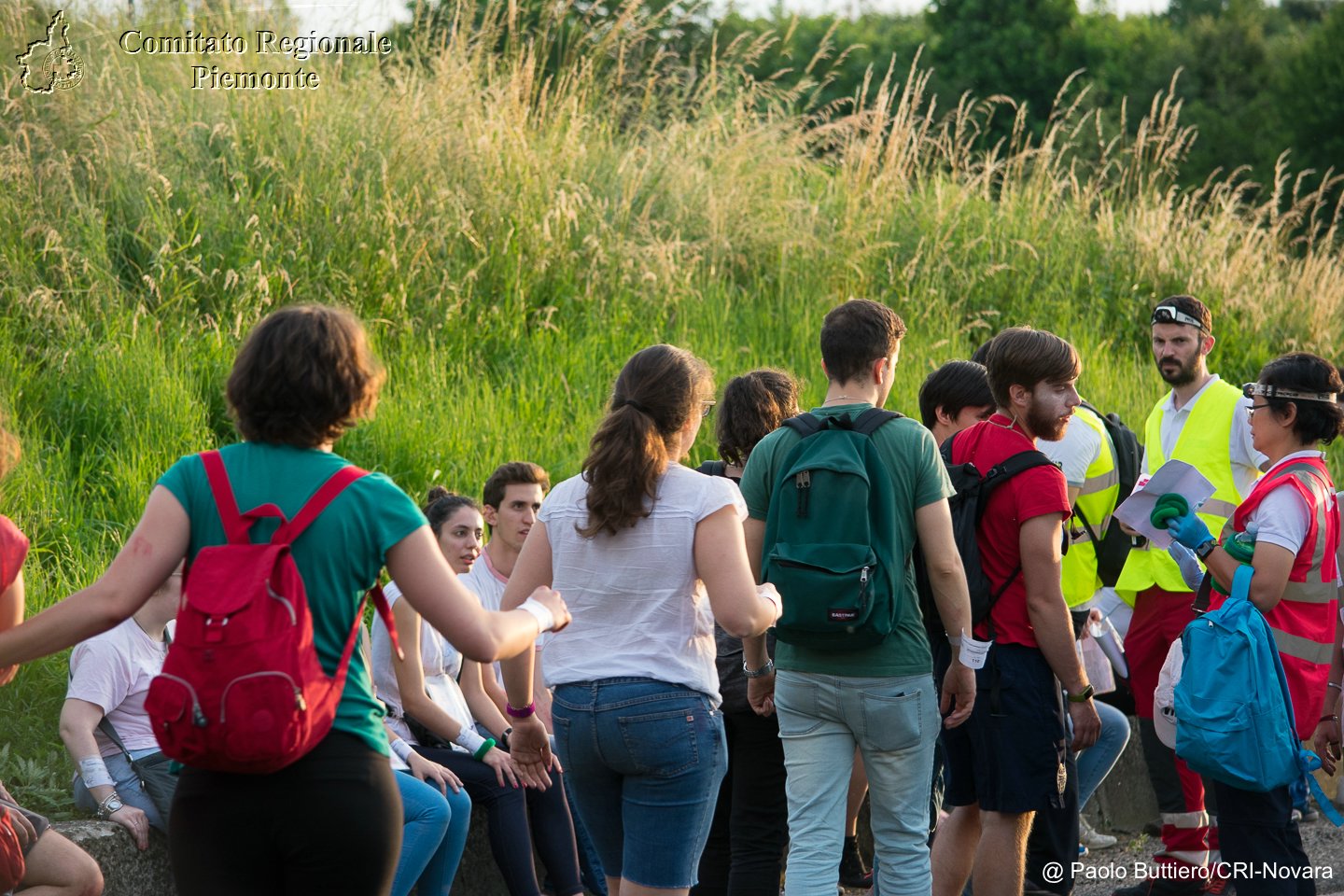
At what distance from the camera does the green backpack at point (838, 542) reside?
3912mm

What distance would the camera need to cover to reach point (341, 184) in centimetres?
845

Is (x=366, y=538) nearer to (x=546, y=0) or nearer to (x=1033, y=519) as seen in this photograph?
(x=1033, y=519)

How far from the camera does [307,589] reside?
2.58 m

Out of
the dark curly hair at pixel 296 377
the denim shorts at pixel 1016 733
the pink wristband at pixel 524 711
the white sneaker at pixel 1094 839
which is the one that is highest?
the dark curly hair at pixel 296 377

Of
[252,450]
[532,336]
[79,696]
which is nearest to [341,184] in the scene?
[532,336]

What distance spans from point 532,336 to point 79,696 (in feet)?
14.1

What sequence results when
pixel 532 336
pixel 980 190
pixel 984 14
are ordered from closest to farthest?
pixel 532 336
pixel 980 190
pixel 984 14

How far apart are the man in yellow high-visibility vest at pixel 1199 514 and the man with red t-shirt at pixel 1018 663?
1377mm

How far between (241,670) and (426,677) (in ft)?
9.06

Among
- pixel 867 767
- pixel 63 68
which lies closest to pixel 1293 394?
pixel 867 767

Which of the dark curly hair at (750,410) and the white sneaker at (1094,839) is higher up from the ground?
the dark curly hair at (750,410)

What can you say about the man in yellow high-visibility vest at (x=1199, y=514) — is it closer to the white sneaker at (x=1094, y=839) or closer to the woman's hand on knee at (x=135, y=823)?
the white sneaker at (x=1094, y=839)

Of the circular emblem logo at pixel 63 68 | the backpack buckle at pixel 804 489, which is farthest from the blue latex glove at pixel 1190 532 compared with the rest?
the circular emblem logo at pixel 63 68

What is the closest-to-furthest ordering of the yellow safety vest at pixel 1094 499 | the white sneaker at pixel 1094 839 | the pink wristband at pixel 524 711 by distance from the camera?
the pink wristband at pixel 524 711, the yellow safety vest at pixel 1094 499, the white sneaker at pixel 1094 839
